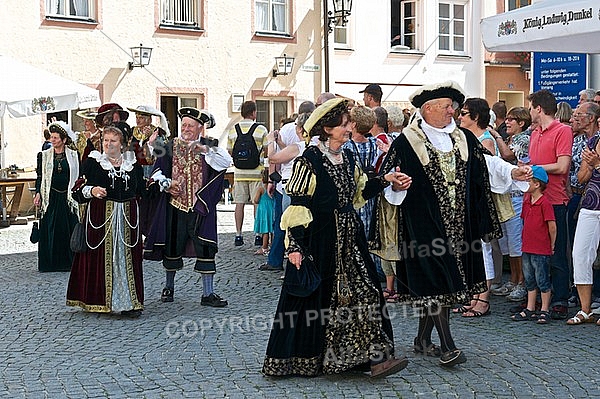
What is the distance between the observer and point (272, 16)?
72.9ft

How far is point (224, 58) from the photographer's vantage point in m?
21.4

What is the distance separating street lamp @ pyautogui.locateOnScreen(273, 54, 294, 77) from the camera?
21.9 meters

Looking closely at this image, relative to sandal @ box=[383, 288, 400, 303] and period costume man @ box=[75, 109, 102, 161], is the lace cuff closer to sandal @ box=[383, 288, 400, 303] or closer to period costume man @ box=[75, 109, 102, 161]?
period costume man @ box=[75, 109, 102, 161]

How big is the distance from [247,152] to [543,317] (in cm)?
537

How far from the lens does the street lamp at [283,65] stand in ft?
71.8

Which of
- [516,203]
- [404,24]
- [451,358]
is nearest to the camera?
[451,358]

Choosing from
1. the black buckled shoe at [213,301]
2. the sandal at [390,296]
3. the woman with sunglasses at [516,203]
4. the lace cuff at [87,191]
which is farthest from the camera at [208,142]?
the woman with sunglasses at [516,203]

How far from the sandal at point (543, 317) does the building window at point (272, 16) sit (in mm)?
15074

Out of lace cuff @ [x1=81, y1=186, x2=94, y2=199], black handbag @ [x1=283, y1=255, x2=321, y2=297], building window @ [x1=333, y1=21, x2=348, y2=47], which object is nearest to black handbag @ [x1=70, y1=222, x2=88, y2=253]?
lace cuff @ [x1=81, y1=186, x2=94, y2=199]

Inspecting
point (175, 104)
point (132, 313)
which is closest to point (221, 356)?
point (132, 313)

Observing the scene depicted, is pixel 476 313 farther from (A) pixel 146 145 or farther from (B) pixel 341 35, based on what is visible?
(B) pixel 341 35

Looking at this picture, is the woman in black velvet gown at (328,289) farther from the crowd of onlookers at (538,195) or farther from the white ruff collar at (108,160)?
the white ruff collar at (108,160)

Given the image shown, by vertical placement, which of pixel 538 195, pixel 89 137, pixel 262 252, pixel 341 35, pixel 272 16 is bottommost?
pixel 262 252

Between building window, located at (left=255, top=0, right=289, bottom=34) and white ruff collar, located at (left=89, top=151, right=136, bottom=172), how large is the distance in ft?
46.0
